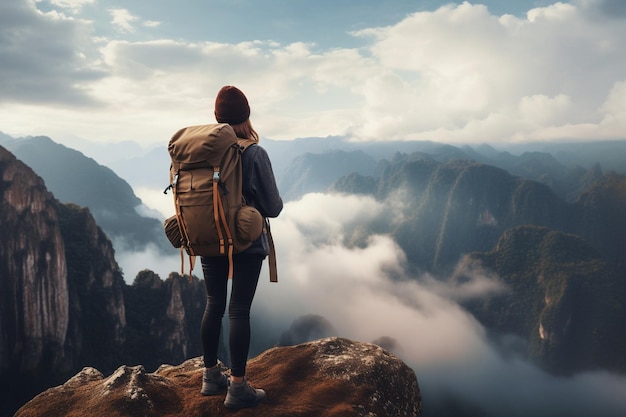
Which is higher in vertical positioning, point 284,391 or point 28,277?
point 284,391

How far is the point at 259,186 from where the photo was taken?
427 cm

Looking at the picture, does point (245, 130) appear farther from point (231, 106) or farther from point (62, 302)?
point (62, 302)

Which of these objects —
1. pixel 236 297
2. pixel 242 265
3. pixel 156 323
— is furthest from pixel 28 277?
pixel 242 265

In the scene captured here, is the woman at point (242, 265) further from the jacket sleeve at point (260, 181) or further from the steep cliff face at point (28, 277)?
the steep cliff face at point (28, 277)

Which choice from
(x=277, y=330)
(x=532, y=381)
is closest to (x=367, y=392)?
(x=532, y=381)

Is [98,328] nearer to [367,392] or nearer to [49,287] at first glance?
[49,287]

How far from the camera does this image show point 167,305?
81.9 meters

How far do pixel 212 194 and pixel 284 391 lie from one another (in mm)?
2937

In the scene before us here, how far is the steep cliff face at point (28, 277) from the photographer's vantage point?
54844 millimetres

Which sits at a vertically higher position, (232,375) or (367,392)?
(232,375)

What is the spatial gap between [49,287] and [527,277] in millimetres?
166819

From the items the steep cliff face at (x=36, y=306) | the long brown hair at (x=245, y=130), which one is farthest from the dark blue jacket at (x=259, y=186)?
the steep cliff face at (x=36, y=306)

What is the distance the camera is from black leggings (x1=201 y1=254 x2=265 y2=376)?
431 cm

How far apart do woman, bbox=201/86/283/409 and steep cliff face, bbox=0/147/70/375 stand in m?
66.2
